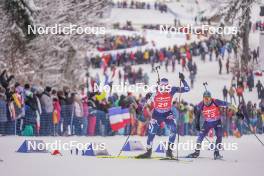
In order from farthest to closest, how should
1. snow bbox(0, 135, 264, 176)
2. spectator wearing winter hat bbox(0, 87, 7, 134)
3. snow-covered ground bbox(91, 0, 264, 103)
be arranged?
snow-covered ground bbox(91, 0, 264, 103)
spectator wearing winter hat bbox(0, 87, 7, 134)
snow bbox(0, 135, 264, 176)

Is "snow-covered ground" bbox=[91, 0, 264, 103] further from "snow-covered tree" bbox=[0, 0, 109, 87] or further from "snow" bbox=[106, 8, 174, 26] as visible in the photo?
"snow-covered tree" bbox=[0, 0, 109, 87]

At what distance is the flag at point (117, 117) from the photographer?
2125cm

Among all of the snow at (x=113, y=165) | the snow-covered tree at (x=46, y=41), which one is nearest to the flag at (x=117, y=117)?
the snow-covered tree at (x=46, y=41)

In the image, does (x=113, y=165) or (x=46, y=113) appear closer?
(x=113, y=165)

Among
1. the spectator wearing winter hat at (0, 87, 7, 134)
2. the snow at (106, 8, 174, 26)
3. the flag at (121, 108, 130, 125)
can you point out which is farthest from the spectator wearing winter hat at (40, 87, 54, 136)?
the snow at (106, 8, 174, 26)

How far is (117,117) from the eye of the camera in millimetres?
21297

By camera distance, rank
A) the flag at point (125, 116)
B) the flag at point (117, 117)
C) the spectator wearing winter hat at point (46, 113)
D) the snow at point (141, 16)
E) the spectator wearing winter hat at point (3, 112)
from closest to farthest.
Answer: the spectator wearing winter hat at point (3, 112)
the spectator wearing winter hat at point (46, 113)
the flag at point (117, 117)
the flag at point (125, 116)
the snow at point (141, 16)

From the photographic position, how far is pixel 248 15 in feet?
117

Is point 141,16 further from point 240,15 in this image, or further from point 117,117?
point 117,117

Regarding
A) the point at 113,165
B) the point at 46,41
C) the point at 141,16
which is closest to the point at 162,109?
the point at 113,165

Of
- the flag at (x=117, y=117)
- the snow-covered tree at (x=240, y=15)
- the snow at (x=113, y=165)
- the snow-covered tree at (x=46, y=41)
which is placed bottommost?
the snow at (x=113, y=165)

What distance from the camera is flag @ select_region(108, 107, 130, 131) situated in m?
21.2

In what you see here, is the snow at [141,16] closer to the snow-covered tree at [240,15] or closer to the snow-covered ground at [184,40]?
the snow-covered ground at [184,40]

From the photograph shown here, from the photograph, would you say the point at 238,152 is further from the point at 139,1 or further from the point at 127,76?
the point at 139,1
